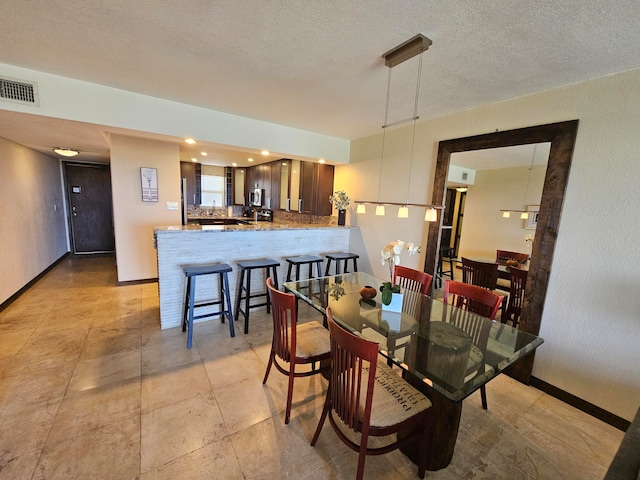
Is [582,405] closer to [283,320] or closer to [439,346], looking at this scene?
[439,346]

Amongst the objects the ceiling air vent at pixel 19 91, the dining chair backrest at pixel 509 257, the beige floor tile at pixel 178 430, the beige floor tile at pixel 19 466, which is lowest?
the beige floor tile at pixel 19 466

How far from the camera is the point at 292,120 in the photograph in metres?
3.41

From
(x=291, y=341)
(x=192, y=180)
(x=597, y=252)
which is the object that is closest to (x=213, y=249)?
(x=291, y=341)

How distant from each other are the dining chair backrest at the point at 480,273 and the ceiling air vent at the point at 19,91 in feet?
14.0

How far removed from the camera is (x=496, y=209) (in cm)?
277

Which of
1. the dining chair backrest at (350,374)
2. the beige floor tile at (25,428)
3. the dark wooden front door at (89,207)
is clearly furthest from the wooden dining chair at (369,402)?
the dark wooden front door at (89,207)

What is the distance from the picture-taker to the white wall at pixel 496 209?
2.48 metres

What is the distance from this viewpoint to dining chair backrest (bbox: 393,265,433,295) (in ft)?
8.35

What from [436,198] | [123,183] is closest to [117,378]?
[123,183]

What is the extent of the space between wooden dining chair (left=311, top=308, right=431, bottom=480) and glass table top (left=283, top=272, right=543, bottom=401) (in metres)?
0.22

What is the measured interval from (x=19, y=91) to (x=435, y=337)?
3732 mm

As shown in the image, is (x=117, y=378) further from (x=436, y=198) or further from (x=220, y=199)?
(x=220, y=199)

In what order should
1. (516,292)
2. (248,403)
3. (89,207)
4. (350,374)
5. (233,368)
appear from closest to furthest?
(350,374)
(248,403)
(233,368)
(516,292)
(89,207)

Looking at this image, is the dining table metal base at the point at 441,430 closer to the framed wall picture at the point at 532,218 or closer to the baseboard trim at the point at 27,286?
the framed wall picture at the point at 532,218
